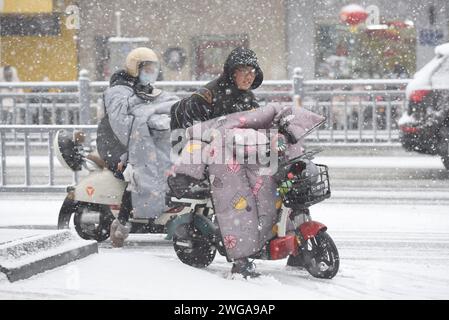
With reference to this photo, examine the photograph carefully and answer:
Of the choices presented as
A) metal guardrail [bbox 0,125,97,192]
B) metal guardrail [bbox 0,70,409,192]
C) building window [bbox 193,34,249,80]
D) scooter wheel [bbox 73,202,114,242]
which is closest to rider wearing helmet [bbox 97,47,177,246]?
scooter wheel [bbox 73,202,114,242]

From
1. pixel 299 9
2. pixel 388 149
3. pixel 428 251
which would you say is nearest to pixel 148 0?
pixel 299 9

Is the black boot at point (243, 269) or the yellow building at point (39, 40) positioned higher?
the yellow building at point (39, 40)

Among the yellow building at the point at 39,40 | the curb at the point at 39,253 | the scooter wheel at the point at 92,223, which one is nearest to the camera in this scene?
the curb at the point at 39,253

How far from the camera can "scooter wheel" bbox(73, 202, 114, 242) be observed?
8.75 meters

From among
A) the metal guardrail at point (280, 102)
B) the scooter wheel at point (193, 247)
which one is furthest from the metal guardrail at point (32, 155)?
→ the scooter wheel at point (193, 247)

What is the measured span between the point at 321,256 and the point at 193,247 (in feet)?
3.26

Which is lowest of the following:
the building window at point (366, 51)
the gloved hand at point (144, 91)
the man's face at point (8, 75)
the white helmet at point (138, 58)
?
the gloved hand at point (144, 91)

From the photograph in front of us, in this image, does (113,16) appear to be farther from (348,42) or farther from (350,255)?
(350,255)

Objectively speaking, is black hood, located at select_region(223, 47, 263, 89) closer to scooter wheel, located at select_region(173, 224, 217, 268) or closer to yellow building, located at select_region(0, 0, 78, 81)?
scooter wheel, located at select_region(173, 224, 217, 268)

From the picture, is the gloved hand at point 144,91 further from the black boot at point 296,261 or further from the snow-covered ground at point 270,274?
the black boot at point 296,261

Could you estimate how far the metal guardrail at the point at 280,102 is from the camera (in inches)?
558

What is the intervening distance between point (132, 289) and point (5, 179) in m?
6.68

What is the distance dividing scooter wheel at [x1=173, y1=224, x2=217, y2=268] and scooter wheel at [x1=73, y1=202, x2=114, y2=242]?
1390mm

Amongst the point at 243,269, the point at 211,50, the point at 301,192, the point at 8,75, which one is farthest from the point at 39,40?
the point at 301,192
